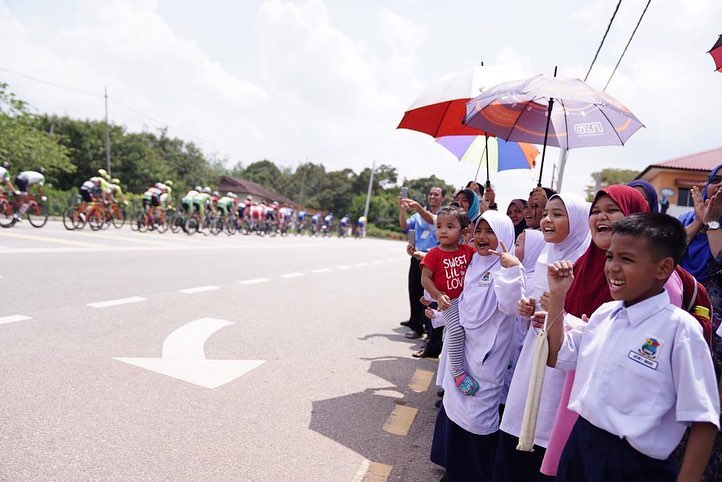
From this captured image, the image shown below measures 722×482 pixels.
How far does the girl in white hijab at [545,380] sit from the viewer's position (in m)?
2.30

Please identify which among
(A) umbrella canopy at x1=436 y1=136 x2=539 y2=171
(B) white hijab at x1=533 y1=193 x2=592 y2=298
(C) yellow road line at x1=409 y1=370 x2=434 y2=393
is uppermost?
(A) umbrella canopy at x1=436 y1=136 x2=539 y2=171

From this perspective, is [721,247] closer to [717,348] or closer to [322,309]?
[717,348]

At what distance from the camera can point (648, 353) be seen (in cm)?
164

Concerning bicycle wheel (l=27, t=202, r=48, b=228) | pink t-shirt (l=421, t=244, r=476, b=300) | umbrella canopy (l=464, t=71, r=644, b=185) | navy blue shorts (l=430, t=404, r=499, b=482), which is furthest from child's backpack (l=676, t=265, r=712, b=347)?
bicycle wheel (l=27, t=202, r=48, b=228)

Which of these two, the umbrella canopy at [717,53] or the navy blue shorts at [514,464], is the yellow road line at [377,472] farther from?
the umbrella canopy at [717,53]

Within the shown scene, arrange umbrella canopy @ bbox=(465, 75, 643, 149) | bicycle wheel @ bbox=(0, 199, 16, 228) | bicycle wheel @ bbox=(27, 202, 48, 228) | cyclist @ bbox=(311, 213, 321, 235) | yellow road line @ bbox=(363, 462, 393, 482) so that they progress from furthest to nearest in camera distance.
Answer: cyclist @ bbox=(311, 213, 321, 235), bicycle wheel @ bbox=(27, 202, 48, 228), bicycle wheel @ bbox=(0, 199, 16, 228), umbrella canopy @ bbox=(465, 75, 643, 149), yellow road line @ bbox=(363, 462, 393, 482)

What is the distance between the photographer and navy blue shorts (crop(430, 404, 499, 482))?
270cm

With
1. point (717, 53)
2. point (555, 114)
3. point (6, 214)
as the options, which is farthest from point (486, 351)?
point (6, 214)

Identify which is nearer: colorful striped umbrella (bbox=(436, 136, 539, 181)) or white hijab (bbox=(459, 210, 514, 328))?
white hijab (bbox=(459, 210, 514, 328))

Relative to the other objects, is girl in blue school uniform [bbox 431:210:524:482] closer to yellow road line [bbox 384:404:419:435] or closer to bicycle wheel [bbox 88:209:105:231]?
yellow road line [bbox 384:404:419:435]

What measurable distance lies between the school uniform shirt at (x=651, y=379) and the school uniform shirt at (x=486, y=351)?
0.90 meters

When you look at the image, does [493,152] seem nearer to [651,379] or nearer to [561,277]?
[561,277]

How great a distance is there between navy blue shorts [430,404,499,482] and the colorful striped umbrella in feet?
16.9

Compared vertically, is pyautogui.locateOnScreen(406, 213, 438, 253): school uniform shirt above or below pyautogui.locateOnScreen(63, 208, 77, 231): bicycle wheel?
above
